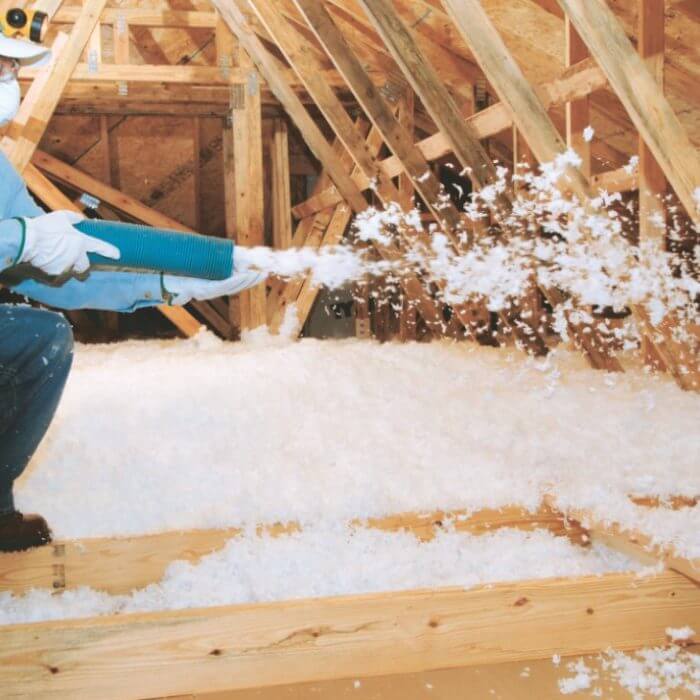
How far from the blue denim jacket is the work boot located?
0.50 meters

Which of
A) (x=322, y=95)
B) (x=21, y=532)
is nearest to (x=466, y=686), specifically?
(x=21, y=532)

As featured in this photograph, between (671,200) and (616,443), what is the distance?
73 cm

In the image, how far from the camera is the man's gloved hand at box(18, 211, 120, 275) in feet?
5.22

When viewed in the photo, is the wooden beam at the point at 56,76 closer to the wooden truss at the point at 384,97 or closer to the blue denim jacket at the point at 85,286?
the wooden truss at the point at 384,97

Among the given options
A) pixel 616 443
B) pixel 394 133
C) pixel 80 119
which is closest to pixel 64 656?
pixel 616 443

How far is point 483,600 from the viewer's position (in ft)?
4.96

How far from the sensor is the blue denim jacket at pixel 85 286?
179cm

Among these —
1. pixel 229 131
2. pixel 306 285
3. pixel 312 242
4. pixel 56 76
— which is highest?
pixel 56 76

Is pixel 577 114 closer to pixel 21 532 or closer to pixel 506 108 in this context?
pixel 506 108

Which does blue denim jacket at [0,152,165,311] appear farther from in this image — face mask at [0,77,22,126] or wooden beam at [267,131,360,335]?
wooden beam at [267,131,360,335]

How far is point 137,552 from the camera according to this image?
182 centimetres

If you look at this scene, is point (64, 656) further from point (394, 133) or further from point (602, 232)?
point (394, 133)

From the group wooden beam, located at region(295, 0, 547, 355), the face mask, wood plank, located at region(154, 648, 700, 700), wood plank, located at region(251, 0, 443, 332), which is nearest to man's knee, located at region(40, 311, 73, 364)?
the face mask

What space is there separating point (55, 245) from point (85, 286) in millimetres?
249
